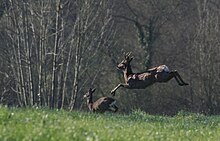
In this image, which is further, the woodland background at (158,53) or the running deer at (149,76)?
the woodland background at (158,53)

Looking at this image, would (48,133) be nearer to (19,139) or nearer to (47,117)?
(19,139)

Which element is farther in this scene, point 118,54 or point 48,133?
Result: point 118,54

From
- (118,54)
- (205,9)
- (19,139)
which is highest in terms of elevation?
(205,9)

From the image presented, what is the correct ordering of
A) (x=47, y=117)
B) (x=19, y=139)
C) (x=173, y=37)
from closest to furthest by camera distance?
(x=19, y=139)
(x=47, y=117)
(x=173, y=37)

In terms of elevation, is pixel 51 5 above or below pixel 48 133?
above

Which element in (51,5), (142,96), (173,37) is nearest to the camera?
(51,5)

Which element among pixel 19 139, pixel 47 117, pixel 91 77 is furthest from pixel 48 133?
pixel 91 77

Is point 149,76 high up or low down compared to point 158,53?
down

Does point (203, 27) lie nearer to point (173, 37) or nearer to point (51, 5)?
point (173, 37)

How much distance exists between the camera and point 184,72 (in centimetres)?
3938

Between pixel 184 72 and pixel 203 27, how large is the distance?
3.18m

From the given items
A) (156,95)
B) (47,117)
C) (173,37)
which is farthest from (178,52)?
(47,117)

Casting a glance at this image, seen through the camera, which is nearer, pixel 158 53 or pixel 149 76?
pixel 149 76

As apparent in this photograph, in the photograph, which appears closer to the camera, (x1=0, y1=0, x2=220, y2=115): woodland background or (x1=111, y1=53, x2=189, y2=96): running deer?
(x1=111, y1=53, x2=189, y2=96): running deer
